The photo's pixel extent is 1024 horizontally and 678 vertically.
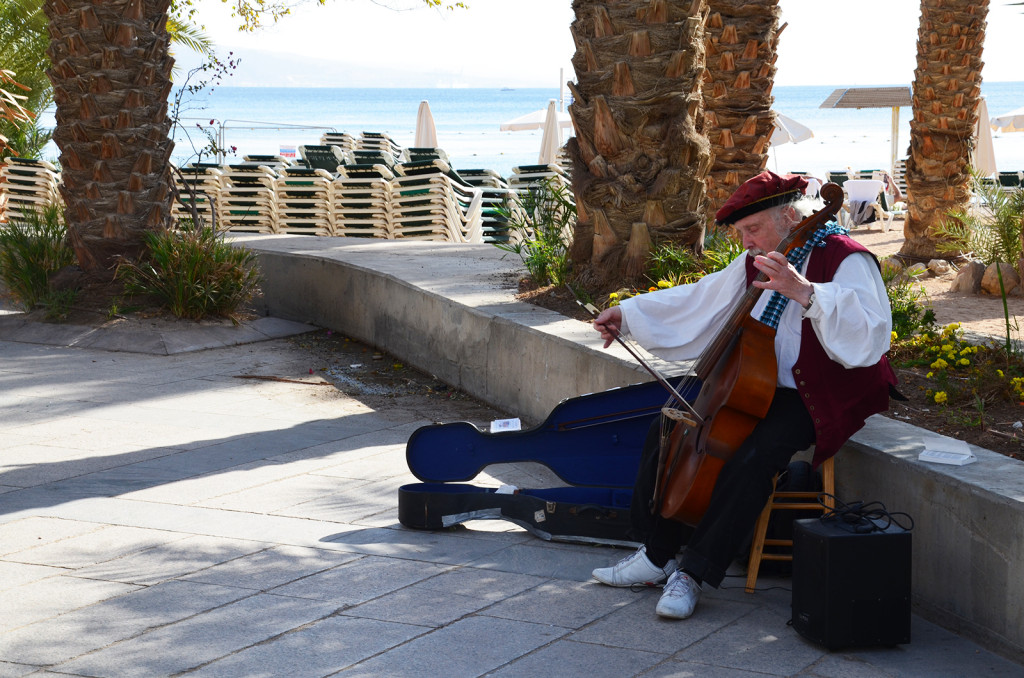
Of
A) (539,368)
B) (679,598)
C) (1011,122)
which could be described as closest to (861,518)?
(679,598)

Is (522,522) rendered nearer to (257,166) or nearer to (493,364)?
(493,364)

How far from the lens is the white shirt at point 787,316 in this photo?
3.48 m

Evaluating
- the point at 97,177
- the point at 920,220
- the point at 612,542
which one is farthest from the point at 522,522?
the point at 920,220

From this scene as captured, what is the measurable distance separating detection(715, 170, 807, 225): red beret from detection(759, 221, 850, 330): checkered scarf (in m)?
0.17

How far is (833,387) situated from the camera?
12.1 ft

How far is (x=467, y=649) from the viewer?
11.0 ft

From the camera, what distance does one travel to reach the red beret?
12.7ft

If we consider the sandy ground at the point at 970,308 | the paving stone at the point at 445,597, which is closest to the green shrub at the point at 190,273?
the paving stone at the point at 445,597

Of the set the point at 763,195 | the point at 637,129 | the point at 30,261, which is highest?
the point at 637,129

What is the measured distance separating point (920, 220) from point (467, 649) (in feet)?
34.1

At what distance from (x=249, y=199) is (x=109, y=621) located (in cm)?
1145

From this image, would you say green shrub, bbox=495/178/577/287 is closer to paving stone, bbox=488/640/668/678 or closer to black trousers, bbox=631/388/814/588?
black trousers, bbox=631/388/814/588

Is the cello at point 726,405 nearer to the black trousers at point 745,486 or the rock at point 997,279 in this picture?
the black trousers at point 745,486

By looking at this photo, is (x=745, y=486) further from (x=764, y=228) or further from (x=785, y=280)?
(x=764, y=228)
